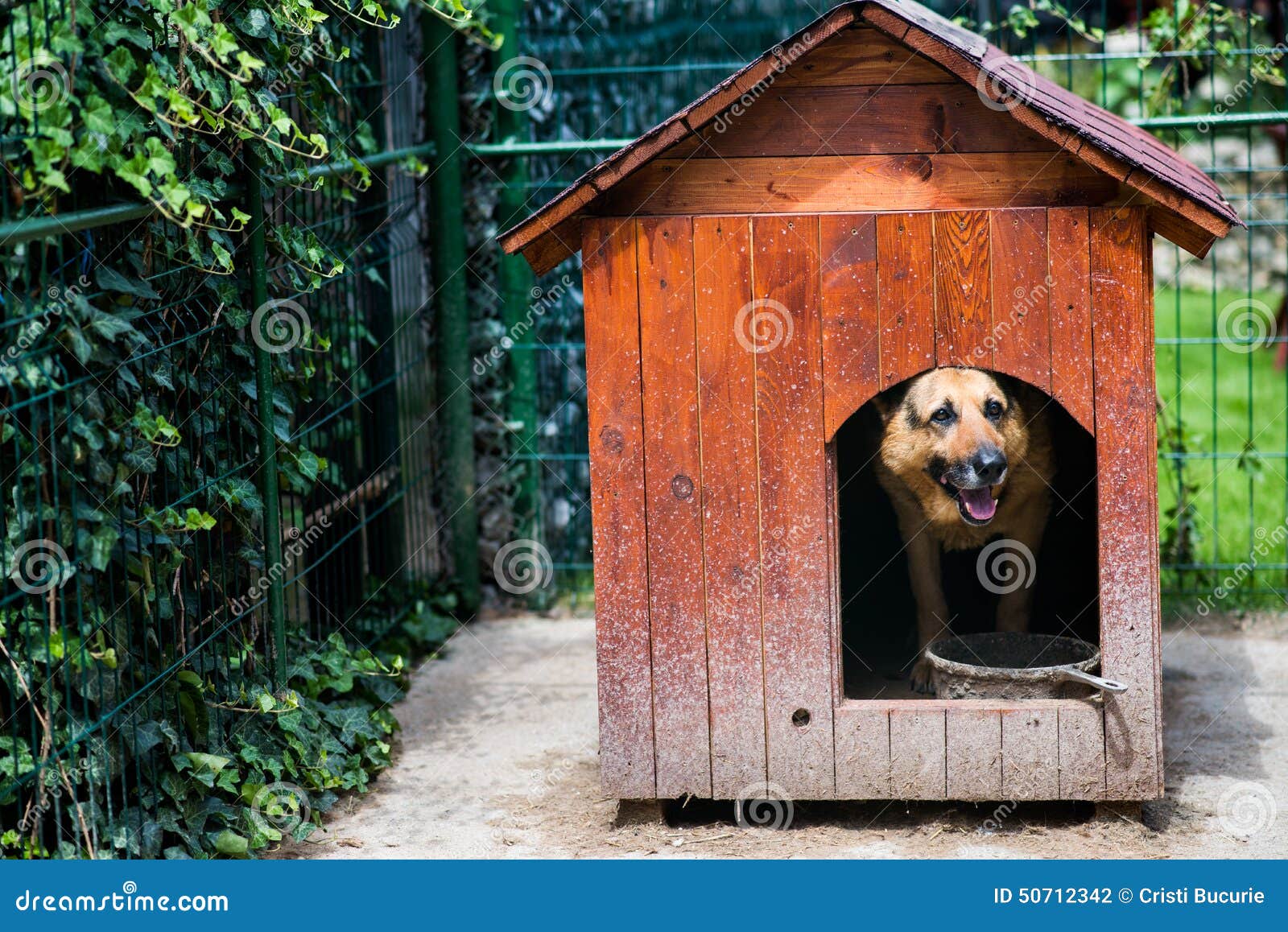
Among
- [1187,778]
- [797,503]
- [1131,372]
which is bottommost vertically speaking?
[1187,778]

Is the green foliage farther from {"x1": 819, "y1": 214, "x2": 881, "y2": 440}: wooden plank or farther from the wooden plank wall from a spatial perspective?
{"x1": 819, "y1": 214, "x2": 881, "y2": 440}: wooden plank

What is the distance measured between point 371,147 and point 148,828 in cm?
293

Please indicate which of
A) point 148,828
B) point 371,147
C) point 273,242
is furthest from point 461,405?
point 148,828

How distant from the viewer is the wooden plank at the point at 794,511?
171 inches

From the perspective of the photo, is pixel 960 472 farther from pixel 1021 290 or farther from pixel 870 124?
pixel 870 124

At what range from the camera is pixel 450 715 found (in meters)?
5.88

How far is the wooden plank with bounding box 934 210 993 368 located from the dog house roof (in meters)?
0.31

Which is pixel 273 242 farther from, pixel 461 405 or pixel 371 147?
pixel 461 405

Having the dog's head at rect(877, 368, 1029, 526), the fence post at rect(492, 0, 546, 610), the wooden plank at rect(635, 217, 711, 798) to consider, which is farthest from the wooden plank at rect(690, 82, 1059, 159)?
the fence post at rect(492, 0, 546, 610)

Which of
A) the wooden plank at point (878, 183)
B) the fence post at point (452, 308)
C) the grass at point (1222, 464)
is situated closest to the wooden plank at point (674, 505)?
the wooden plank at point (878, 183)

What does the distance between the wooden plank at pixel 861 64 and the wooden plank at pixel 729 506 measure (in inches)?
17.4

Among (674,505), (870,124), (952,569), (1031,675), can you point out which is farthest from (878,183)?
(952,569)

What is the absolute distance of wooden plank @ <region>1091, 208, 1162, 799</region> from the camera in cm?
425

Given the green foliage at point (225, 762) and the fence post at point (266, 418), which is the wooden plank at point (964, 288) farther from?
the green foliage at point (225, 762)
